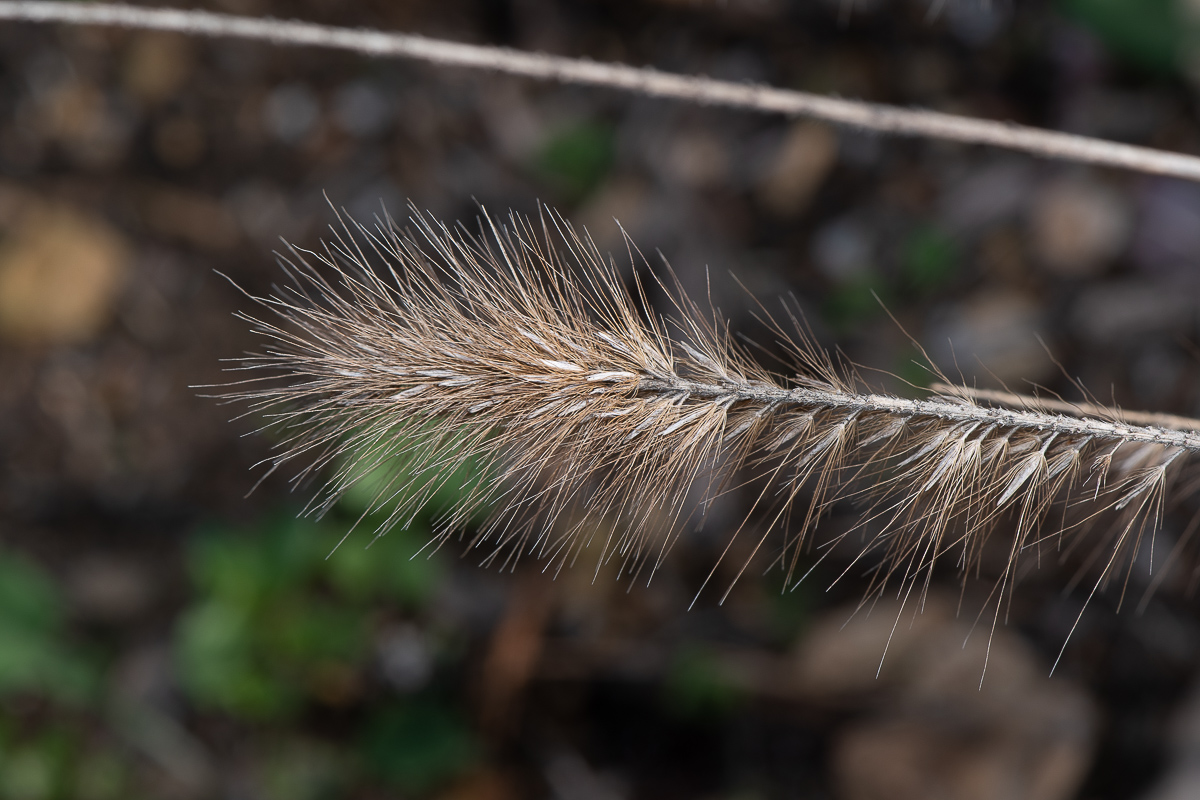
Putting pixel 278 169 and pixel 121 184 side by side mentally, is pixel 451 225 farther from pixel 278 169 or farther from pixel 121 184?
pixel 121 184

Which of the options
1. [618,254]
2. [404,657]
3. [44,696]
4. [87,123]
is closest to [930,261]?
[618,254]

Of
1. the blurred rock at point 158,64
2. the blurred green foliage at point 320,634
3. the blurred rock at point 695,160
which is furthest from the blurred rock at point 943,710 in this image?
the blurred rock at point 158,64

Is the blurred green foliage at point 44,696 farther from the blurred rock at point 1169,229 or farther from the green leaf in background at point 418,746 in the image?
the blurred rock at point 1169,229

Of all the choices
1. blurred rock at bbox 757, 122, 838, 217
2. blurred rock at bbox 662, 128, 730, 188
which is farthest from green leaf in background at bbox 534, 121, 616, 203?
blurred rock at bbox 757, 122, 838, 217

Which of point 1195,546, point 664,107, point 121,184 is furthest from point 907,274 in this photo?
point 121,184

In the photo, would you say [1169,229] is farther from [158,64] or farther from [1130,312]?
[158,64]

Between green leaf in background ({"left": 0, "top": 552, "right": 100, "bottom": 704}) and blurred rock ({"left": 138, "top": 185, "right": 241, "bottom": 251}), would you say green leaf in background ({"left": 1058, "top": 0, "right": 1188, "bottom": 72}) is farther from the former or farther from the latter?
green leaf in background ({"left": 0, "top": 552, "right": 100, "bottom": 704})
